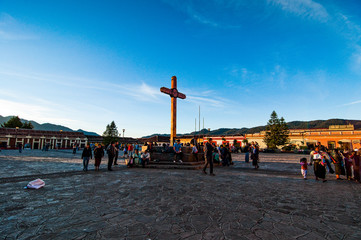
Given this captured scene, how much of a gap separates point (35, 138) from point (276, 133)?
215ft

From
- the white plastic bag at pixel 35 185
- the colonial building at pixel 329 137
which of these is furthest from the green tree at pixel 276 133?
the white plastic bag at pixel 35 185

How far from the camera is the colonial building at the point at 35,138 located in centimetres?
4700

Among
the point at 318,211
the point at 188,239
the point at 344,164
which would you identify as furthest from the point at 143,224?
the point at 344,164

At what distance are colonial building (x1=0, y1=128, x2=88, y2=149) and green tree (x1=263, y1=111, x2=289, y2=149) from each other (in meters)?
54.5

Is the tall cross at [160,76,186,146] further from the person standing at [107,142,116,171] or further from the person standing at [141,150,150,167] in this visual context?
the person standing at [107,142,116,171]

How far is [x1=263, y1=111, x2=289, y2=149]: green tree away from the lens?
41.3 metres

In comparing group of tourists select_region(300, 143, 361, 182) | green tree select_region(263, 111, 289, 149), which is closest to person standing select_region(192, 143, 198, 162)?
group of tourists select_region(300, 143, 361, 182)

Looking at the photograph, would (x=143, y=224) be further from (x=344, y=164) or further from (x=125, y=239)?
(x=344, y=164)

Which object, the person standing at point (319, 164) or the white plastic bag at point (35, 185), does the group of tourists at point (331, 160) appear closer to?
the person standing at point (319, 164)

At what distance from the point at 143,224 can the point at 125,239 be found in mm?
528

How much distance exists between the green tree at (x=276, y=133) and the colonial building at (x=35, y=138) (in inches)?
2145

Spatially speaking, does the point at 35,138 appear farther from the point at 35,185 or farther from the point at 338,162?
the point at 338,162

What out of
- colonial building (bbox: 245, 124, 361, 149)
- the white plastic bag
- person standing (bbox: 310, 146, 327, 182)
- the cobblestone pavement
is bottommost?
the cobblestone pavement

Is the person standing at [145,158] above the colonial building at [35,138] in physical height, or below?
below
